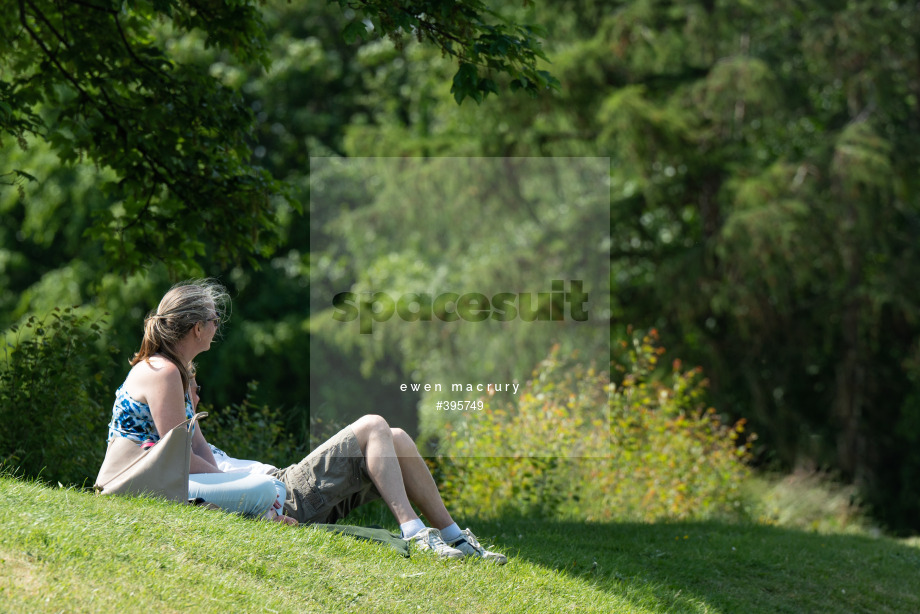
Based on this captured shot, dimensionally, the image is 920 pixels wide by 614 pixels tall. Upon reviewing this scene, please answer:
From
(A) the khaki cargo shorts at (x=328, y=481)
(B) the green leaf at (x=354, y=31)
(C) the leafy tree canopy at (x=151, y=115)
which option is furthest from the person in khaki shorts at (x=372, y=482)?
(C) the leafy tree canopy at (x=151, y=115)

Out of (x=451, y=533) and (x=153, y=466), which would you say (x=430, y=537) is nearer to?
(x=451, y=533)

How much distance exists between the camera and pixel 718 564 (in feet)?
19.2

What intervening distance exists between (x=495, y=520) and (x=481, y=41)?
10.8 feet

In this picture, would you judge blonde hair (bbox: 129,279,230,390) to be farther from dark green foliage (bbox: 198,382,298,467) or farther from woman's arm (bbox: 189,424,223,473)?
dark green foliage (bbox: 198,382,298,467)

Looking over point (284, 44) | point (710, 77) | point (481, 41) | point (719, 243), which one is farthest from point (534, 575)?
point (284, 44)

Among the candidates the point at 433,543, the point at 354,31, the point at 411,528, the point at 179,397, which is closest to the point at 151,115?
the point at 354,31

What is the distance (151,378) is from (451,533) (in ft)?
5.30

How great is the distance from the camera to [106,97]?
6.71m

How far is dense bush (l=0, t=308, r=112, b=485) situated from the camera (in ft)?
18.9

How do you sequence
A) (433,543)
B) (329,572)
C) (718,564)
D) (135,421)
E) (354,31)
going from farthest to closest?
(718,564)
(354,31)
(433,543)
(135,421)
(329,572)

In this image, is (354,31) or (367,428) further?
(354,31)

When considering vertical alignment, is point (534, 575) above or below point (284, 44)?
below

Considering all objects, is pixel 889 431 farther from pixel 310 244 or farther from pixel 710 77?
pixel 310 244

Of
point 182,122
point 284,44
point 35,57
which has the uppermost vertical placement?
point 284,44
